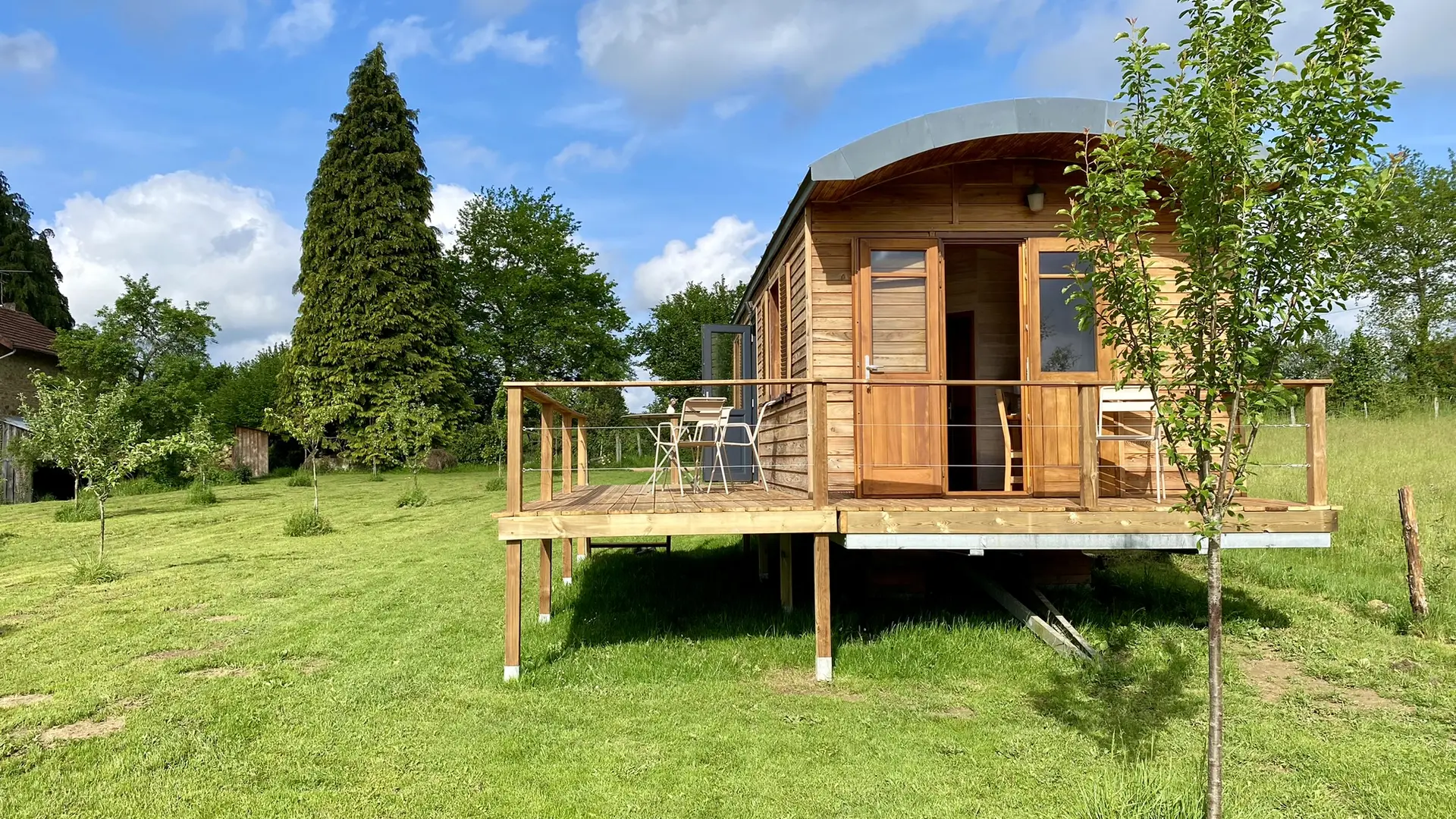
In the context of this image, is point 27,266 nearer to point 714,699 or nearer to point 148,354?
point 148,354

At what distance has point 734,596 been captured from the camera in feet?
25.5

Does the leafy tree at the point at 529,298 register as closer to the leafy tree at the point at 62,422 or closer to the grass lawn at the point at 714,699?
the leafy tree at the point at 62,422

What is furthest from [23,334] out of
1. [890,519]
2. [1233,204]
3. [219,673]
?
[1233,204]

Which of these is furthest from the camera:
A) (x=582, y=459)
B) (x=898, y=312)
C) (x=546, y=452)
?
(x=582, y=459)

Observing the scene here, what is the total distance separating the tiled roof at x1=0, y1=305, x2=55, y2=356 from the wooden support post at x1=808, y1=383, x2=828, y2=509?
92.4ft

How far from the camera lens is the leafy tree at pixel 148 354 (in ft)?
80.2

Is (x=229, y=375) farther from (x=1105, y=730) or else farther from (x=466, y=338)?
(x=1105, y=730)

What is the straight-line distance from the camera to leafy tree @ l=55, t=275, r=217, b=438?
24.5m

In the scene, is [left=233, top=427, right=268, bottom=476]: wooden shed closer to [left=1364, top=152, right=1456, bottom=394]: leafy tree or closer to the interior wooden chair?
the interior wooden chair

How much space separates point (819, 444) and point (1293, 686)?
338 centimetres

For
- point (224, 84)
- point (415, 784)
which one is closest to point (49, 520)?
point (224, 84)

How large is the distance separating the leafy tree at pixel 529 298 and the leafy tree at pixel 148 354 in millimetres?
10096

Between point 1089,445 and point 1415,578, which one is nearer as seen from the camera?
point 1089,445

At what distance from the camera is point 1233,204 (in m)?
2.83
